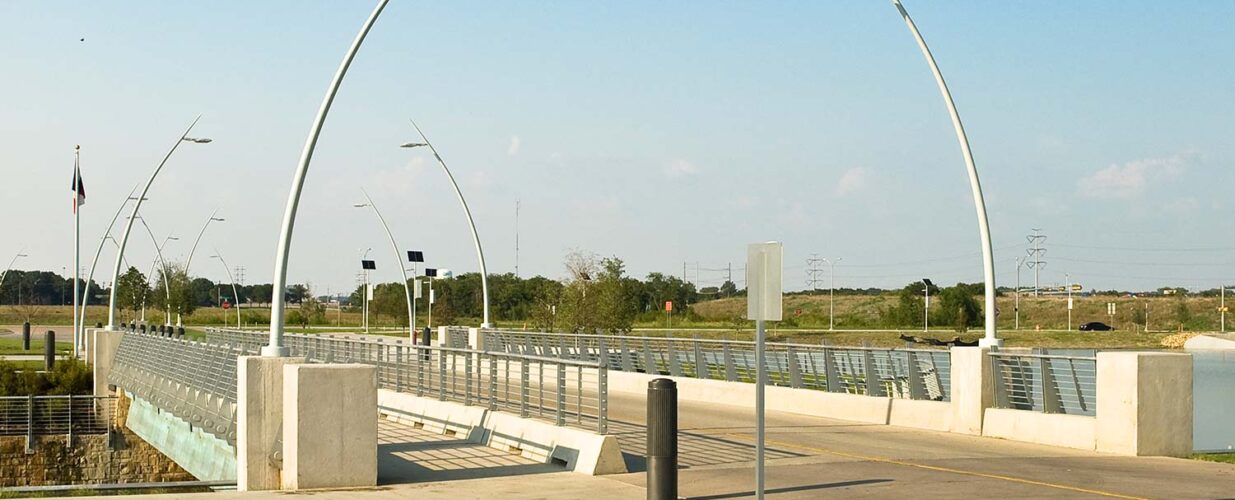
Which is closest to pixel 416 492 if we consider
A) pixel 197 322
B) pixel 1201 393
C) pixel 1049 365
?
pixel 1049 365

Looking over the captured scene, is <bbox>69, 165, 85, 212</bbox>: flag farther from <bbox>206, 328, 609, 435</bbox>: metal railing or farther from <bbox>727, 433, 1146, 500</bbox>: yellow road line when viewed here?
<bbox>727, 433, 1146, 500</bbox>: yellow road line

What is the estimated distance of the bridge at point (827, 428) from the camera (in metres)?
16.8

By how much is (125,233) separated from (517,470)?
4492 centimetres

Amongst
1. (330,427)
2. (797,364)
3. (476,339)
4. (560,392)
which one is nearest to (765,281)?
(330,427)

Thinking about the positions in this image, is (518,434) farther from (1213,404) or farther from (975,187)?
(1213,404)

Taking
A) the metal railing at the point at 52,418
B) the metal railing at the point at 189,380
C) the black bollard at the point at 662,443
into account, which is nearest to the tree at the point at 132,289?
the metal railing at the point at 52,418

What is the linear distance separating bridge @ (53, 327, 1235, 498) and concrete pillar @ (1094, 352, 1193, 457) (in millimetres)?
20

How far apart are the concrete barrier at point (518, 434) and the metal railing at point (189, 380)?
3.10 m

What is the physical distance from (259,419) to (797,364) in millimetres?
14328

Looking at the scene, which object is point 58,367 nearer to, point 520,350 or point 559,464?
point 520,350

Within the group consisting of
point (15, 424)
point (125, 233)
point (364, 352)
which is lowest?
point (15, 424)

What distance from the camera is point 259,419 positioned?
1802 cm

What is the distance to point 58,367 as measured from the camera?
53375 mm

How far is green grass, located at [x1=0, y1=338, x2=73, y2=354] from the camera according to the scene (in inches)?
2758
